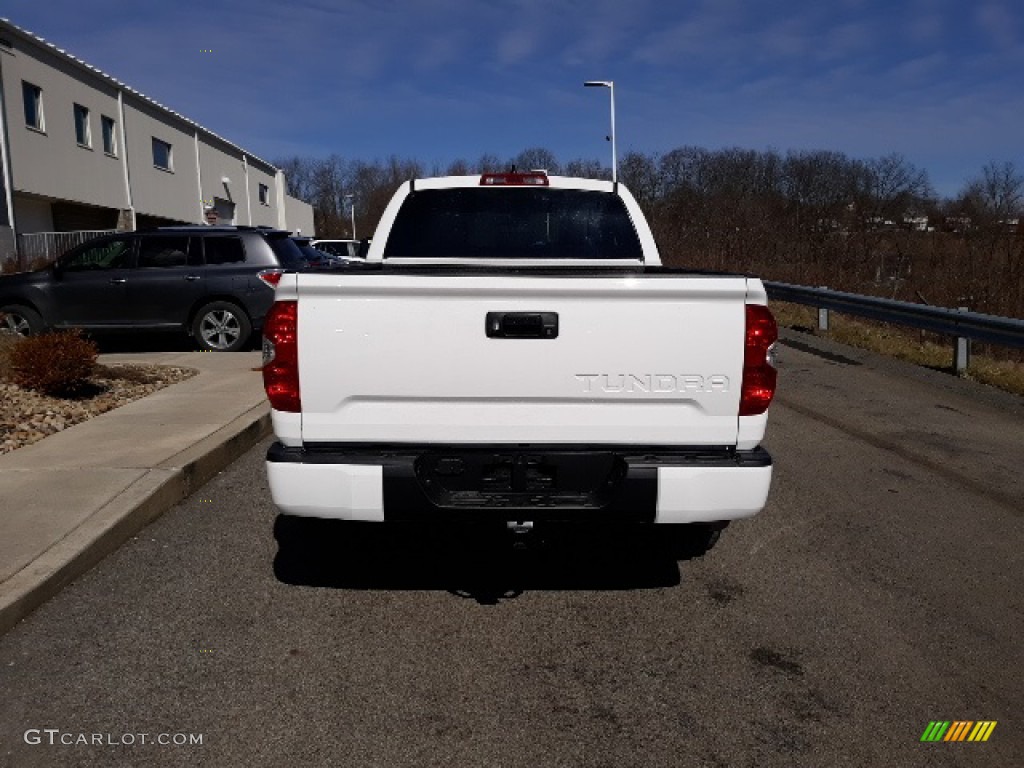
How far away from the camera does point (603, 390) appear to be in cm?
334

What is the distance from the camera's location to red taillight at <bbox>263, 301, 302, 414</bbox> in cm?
333

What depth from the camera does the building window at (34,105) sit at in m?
24.8

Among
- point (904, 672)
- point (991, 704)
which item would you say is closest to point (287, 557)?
point (904, 672)

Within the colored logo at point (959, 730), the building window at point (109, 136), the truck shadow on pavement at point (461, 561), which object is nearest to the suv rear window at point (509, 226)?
the truck shadow on pavement at point (461, 561)

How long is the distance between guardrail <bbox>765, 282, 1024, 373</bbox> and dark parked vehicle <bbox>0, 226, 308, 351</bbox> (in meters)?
8.71

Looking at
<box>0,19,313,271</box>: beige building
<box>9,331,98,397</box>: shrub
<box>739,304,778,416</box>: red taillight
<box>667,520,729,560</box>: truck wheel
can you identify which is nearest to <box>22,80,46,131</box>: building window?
<box>0,19,313,271</box>: beige building

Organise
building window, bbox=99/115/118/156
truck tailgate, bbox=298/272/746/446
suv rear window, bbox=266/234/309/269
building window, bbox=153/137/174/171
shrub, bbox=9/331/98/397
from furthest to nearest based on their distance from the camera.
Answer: building window, bbox=153/137/174/171
building window, bbox=99/115/118/156
suv rear window, bbox=266/234/309/269
shrub, bbox=9/331/98/397
truck tailgate, bbox=298/272/746/446

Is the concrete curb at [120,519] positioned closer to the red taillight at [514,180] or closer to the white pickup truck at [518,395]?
the white pickup truck at [518,395]

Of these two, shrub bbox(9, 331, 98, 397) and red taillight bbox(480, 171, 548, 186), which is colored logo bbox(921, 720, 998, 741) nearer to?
red taillight bbox(480, 171, 548, 186)

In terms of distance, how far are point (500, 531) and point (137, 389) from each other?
6703 millimetres

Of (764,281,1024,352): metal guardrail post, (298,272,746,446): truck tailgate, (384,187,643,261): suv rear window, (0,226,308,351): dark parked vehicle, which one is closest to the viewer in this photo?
(298,272,746,446): truck tailgate

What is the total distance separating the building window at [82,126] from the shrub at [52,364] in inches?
908

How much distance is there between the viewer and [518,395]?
3.36m

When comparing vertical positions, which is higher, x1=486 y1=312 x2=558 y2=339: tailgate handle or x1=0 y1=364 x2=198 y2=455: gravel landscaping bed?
x1=486 y1=312 x2=558 y2=339: tailgate handle
